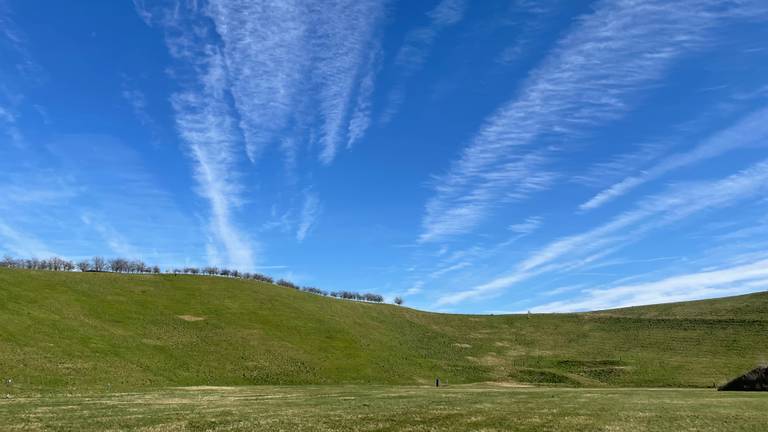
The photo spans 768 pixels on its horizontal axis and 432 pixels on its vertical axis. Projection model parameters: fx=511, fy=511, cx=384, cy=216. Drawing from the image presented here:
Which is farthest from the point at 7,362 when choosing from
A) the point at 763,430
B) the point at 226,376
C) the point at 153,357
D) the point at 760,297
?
the point at 760,297

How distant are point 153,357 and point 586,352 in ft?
289

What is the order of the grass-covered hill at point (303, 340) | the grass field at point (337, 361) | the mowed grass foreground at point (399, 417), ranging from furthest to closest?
the grass-covered hill at point (303, 340) < the grass field at point (337, 361) < the mowed grass foreground at point (399, 417)

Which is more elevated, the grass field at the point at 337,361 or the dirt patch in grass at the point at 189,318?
the dirt patch in grass at the point at 189,318

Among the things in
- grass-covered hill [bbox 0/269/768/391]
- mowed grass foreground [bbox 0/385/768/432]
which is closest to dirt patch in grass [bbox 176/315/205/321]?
grass-covered hill [bbox 0/269/768/391]

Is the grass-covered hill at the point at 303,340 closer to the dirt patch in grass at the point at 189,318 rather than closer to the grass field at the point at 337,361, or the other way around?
the grass field at the point at 337,361

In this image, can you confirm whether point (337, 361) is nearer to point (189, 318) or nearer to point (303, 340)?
point (303, 340)

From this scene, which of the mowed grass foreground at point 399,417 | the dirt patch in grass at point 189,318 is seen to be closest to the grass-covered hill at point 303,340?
the dirt patch in grass at point 189,318

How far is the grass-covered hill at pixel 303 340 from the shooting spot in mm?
76000

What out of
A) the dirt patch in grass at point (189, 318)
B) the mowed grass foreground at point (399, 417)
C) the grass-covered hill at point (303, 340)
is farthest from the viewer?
the dirt patch in grass at point (189, 318)

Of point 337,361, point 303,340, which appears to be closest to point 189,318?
point 303,340

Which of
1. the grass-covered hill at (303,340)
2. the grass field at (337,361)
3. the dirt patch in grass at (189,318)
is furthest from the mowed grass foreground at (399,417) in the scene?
the dirt patch in grass at (189,318)

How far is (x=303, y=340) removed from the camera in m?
104

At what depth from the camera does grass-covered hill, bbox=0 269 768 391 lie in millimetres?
76000

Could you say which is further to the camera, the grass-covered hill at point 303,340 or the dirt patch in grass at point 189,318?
the dirt patch in grass at point 189,318
